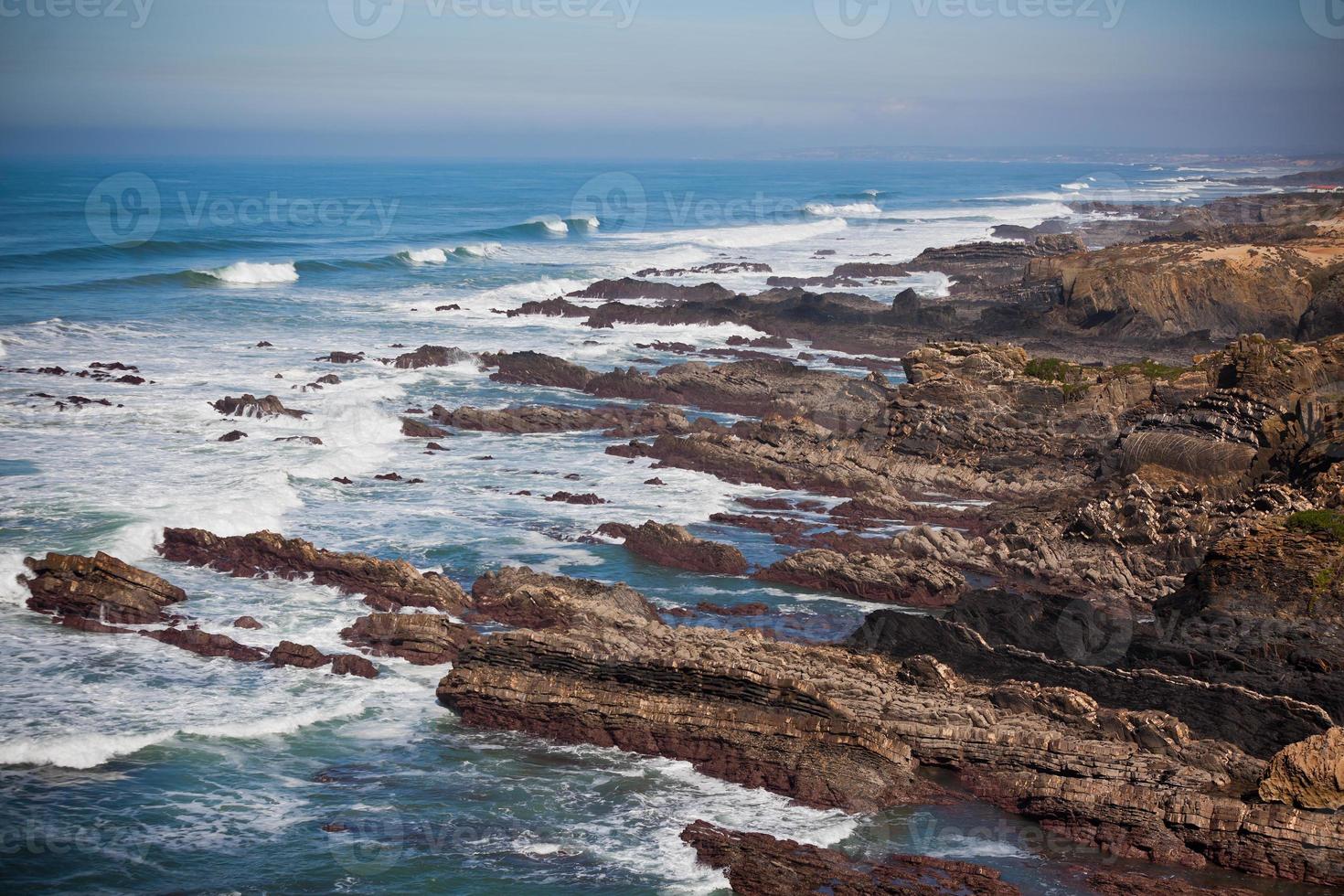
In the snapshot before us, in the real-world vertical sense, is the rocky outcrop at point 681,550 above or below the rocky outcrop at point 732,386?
below

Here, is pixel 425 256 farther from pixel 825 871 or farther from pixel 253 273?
pixel 825 871

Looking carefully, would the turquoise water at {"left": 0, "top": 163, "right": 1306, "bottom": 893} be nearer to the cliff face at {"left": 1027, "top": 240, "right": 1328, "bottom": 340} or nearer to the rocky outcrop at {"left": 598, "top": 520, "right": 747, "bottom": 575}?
the rocky outcrop at {"left": 598, "top": 520, "right": 747, "bottom": 575}

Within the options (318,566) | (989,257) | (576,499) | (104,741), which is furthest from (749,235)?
(104,741)

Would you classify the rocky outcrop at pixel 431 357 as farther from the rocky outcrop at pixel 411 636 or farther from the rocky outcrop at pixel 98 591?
Result: the rocky outcrop at pixel 411 636

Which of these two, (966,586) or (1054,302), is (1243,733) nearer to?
(966,586)

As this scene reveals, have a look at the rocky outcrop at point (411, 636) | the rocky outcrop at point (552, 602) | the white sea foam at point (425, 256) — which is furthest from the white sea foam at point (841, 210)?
the rocky outcrop at point (411, 636)

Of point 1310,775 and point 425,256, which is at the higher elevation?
point 425,256
